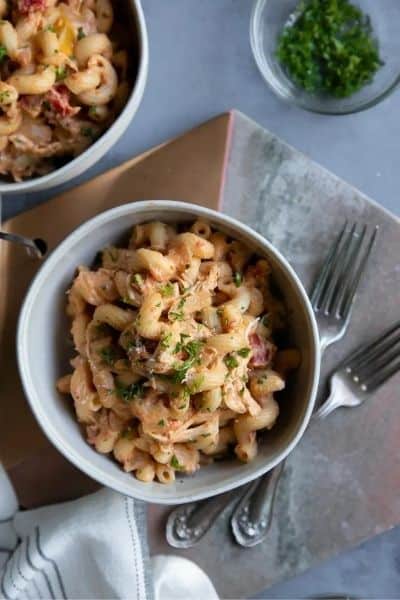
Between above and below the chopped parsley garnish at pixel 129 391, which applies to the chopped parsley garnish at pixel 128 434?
below

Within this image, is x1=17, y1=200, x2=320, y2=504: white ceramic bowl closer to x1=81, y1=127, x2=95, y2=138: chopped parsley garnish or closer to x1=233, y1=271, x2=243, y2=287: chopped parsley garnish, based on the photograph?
x1=233, y1=271, x2=243, y2=287: chopped parsley garnish

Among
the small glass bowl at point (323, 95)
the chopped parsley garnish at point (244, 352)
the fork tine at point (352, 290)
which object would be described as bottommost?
→ the fork tine at point (352, 290)

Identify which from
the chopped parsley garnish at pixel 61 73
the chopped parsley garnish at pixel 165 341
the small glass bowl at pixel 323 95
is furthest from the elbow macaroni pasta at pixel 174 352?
the small glass bowl at pixel 323 95

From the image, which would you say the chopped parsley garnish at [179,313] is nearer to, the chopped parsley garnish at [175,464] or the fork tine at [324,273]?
the chopped parsley garnish at [175,464]

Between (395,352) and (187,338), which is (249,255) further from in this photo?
(395,352)

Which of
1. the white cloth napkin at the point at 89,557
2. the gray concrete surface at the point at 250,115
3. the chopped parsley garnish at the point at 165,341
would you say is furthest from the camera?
the gray concrete surface at the point at 250,115

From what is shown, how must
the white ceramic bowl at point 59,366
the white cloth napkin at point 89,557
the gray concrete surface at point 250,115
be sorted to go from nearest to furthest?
the white ceramic bowl at point 59,366, the white cloth napkin at point 89,557, the gray concrete surface at point 250,115

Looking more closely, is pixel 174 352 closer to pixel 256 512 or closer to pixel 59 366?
pixel 59 366

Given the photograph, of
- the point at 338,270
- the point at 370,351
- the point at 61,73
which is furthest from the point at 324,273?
the point at 61,73

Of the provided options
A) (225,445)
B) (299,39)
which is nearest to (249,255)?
(225,445)
